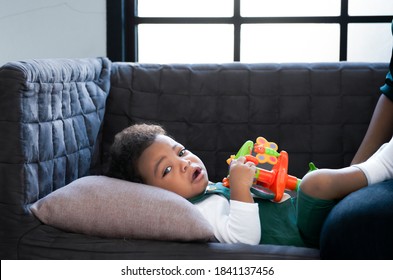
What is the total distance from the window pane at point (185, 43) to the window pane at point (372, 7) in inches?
20.8

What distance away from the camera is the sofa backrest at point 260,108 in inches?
76.3

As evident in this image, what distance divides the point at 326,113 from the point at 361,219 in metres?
0.84

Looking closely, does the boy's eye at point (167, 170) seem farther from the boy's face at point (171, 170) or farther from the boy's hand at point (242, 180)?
the boy's hand at point (242, 180)

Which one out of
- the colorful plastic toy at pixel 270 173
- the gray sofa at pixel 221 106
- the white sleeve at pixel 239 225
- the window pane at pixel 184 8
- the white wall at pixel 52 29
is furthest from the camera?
the window pane at pixel 184 8

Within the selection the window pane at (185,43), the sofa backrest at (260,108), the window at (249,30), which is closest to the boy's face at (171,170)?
the sofa backrest at (260,108)

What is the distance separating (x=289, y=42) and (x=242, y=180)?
1247 millimetres

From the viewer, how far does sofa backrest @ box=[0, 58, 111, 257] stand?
1.44 meters

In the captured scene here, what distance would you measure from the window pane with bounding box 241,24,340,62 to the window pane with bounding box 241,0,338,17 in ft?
0.16

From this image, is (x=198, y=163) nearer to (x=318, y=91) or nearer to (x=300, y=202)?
(x=300, y=202)

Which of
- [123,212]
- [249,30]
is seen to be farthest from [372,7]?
[123,212]

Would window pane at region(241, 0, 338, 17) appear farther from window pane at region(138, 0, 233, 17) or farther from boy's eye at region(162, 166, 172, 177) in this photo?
boy's eye at region(162, 166, 172, 177)

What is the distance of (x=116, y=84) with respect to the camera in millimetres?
2047
